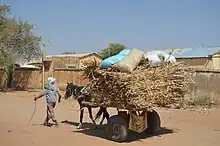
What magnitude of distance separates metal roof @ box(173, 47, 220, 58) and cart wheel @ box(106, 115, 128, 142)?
82.5 feet

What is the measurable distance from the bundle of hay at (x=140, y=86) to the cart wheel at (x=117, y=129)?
0.47 metres

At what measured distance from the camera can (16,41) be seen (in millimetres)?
30609

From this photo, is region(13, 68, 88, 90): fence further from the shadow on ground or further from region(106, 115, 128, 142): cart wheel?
region(106, 115, 128, 142): cart wheel

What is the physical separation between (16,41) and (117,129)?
897 inches

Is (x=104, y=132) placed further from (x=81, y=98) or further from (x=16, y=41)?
(x=16, y=41)

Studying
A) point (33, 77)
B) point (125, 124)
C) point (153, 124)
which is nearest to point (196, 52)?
point (33, 77)

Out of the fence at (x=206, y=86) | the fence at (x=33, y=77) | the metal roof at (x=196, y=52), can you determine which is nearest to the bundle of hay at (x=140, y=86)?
the fence at (x=206, y=86)

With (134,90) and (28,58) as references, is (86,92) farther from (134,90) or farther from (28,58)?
(28,58)

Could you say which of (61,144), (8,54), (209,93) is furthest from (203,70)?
(8,54)

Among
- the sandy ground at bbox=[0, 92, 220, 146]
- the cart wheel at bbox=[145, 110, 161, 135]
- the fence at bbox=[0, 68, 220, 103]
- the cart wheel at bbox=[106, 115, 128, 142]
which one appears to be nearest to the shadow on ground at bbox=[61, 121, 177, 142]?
the sandy ground at bbox=[0, 92, 220, 146]

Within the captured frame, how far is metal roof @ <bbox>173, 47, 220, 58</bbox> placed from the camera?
34.3m

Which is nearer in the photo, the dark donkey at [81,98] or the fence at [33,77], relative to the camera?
the dark donkey at [81,98]

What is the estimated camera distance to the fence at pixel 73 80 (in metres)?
17.9

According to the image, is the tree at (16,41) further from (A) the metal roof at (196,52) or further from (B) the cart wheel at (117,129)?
(B) the cart wheel at (117,129)
